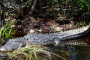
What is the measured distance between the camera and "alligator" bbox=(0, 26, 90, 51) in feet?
18.1

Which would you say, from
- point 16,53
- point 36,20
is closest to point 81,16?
point 36,20

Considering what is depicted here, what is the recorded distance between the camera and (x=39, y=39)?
6332 millimetres

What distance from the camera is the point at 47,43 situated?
641 cm

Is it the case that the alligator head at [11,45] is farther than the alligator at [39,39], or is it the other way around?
the alligator at [39,39]

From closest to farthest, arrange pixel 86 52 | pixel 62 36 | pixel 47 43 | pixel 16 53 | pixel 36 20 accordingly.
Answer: pixel 16 53 → pixel 86 52 → pixel 47 43 → pixel 62 36 → pixel 36 20

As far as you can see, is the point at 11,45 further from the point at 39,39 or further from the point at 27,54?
the point at 39,39

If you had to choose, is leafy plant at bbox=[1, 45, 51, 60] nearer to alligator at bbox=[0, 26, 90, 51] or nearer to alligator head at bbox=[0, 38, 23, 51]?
alligator head at bbox=[0, 38, 23, 51]

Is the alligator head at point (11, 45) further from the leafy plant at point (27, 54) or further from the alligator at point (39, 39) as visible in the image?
the leafy plant at point (27, 54)

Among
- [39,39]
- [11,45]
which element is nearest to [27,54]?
[11,45]

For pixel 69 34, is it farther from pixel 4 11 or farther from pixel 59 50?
pixel 4 11

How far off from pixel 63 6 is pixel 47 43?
3.78m

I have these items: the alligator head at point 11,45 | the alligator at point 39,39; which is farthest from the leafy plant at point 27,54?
the alligator at point 39,39

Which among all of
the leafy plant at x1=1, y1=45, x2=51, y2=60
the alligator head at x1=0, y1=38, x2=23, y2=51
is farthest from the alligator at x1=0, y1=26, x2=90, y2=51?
the leafy plant at x1=1, y1=45, x2=51, y2=60

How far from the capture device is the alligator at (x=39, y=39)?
5531 mm
